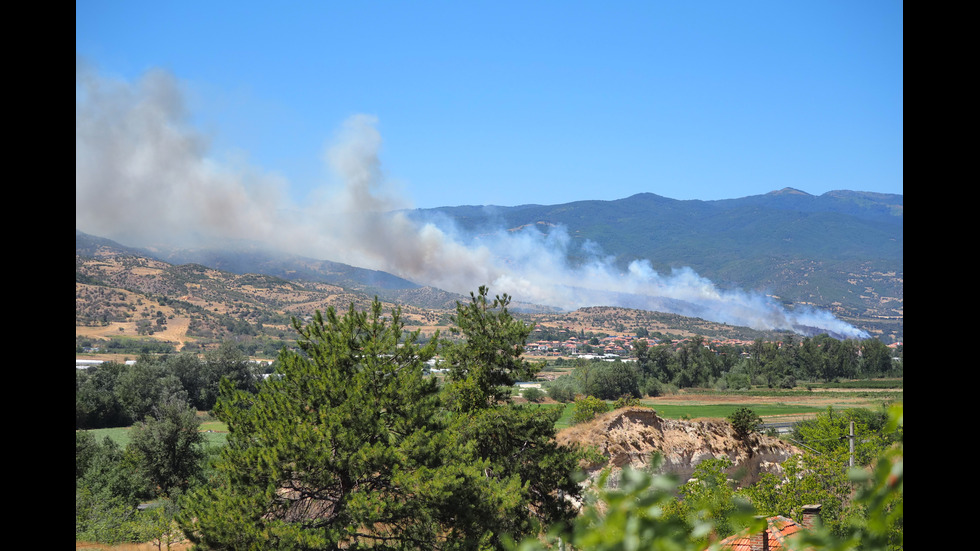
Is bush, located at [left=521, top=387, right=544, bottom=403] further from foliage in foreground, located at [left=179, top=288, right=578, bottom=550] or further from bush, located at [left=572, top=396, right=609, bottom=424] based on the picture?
foliage in foreground, located at [left=179, top=288, right=578, bottom=550]

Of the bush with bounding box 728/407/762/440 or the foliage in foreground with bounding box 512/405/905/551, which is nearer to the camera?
the foliage in foreground with bounding box 512/405/905/551

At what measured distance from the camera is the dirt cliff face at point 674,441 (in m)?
37.4

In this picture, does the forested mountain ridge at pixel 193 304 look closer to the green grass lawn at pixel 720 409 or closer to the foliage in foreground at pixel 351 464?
the green grass lawn at pixel 720 409

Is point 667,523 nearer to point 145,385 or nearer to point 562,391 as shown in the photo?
point 145,385

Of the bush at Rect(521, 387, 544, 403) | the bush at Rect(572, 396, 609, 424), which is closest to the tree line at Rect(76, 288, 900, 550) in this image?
the bush at Rect(572, 396, 609, 424)

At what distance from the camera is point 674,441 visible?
1544 inches

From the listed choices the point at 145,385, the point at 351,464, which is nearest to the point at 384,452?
the point at 351,464

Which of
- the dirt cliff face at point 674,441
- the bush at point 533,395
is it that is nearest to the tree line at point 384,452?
the dirt cliff face at point 674,441

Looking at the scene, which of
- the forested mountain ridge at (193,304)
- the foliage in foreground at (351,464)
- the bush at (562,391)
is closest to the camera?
the foliage in foreground at (351,464)

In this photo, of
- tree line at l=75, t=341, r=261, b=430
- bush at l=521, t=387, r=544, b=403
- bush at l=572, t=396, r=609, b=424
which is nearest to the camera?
bush at l=572, t=396, r=609, b=424

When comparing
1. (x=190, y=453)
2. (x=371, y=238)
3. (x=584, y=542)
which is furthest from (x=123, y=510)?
(x=371, y=238)

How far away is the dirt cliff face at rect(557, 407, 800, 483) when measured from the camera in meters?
37.4
